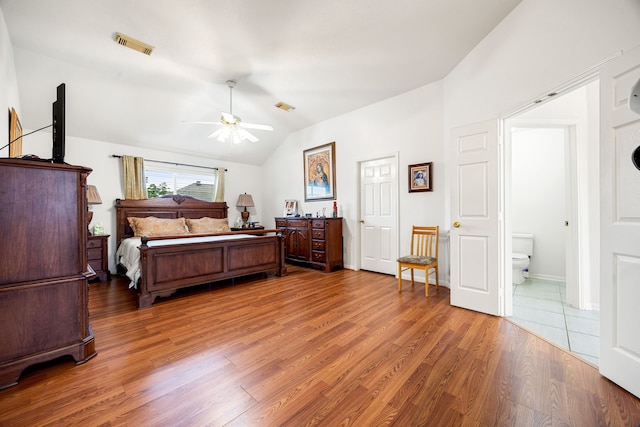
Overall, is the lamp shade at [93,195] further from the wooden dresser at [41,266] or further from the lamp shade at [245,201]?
the wooden dresser at [41,266]

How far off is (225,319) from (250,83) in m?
3.26

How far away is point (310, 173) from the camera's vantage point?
5.53m

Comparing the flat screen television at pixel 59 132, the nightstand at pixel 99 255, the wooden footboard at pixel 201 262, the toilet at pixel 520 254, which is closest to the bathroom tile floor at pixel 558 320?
the toilet at pixel 520 254

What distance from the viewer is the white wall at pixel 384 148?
3.74m

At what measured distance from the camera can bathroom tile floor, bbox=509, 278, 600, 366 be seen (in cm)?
206

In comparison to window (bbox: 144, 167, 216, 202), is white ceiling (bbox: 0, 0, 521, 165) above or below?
above

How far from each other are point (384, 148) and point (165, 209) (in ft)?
14.4

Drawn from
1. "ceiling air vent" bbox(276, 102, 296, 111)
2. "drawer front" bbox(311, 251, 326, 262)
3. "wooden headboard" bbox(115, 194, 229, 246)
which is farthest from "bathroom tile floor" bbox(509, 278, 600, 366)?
"wooden headboard" bbox(115, 194, 229, 246)

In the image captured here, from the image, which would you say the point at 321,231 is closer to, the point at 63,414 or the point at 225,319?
the point at 225,319

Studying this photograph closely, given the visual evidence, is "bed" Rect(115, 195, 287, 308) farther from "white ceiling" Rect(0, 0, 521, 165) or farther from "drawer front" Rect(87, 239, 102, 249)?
"white ceiling" Rect(0, 0, 521, 165)

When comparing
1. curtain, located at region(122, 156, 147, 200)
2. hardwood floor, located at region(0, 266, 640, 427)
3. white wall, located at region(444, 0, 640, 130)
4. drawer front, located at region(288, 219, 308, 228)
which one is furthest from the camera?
drawer front, located at region(288, 219, 308, 228)

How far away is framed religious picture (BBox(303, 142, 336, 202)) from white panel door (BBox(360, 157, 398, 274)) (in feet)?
2.11

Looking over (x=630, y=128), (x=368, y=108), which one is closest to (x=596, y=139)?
(x=630, y=128)

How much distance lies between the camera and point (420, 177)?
3.86m
